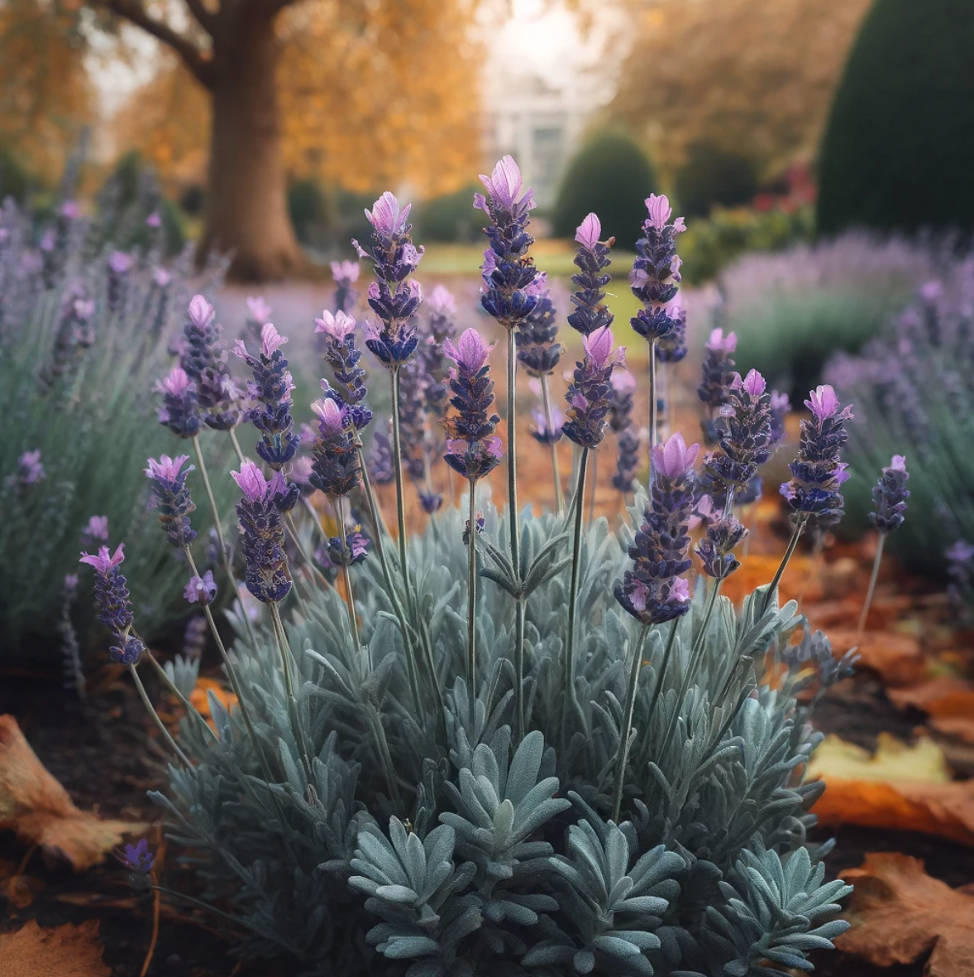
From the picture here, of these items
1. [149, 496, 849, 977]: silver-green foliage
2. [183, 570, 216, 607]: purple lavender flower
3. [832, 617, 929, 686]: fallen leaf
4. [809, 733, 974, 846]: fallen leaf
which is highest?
[183, 570, 216, 607]: purple lavender flower

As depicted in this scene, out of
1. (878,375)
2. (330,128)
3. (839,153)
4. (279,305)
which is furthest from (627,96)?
(878,375)

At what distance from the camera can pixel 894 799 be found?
1.91 metres

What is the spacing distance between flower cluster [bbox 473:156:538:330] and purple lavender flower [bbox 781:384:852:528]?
0.38 meters

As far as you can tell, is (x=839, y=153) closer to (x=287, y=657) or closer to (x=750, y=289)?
(x=750, y=289)

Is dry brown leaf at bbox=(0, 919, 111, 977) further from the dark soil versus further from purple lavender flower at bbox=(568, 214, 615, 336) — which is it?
purple lavender flower at bbox=(568, 214, 615, 336)

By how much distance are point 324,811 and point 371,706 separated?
0.15 metres

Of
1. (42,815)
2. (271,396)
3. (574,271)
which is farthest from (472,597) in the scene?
(574,271)

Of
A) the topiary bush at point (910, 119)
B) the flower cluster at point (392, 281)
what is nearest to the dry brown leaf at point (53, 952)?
the flower cluster at point (392, 281)

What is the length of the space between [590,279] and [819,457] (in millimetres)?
369

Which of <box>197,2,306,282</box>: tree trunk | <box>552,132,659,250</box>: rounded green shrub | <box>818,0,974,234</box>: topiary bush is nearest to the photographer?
<box>818,0,974,234</box>: topiary bush

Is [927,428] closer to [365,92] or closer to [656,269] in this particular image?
[656,269]

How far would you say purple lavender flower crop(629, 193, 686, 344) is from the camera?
122cm

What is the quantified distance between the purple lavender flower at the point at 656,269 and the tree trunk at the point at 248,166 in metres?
11.7

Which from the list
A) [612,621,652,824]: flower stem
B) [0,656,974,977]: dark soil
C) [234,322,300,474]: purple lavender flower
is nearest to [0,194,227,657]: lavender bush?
[0,656,974,977]: dark soil
